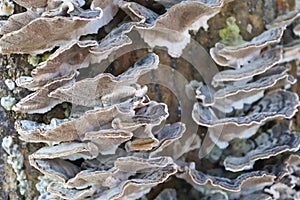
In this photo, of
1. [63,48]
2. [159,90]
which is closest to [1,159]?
[63,48]

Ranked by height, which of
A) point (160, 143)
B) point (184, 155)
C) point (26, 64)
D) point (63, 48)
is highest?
point (63, 48)

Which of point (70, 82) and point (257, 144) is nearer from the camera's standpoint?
point (70, 82)

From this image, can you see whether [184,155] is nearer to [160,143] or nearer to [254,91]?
[160,143]

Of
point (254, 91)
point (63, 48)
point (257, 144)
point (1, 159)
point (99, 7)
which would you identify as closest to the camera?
point (63, 48)

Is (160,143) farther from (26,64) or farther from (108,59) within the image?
(26,64)

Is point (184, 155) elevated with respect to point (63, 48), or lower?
lower

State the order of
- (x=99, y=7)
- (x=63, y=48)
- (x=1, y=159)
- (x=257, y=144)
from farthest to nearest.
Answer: (x=257, y=144) < (x=1, y=159) < (x=99, y=7) < (x=63, y=48)

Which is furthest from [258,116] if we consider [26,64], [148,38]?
[26,64]
